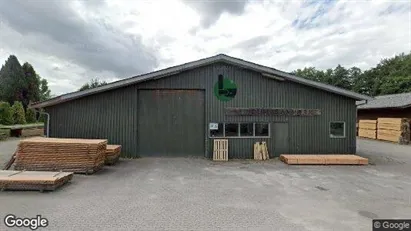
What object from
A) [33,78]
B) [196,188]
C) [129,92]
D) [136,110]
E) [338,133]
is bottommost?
[196,188]

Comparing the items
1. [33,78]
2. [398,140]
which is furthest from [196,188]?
[33,78]

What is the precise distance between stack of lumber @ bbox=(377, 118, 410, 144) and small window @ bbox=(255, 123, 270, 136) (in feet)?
43.9

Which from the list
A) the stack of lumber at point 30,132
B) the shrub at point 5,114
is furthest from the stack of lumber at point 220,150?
the shrub at point 5,114

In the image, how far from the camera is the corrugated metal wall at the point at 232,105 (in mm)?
13766

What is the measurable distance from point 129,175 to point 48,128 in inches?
246

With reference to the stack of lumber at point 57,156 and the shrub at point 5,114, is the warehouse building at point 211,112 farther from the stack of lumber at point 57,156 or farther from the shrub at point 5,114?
the shrub at point 5,114

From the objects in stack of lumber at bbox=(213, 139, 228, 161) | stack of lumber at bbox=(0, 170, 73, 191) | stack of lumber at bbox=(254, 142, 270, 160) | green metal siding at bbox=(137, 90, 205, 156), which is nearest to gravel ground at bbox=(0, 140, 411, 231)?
stack of lumber at bbox=(0, 170, 73, 191)

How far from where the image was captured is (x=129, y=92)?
13906 millimetres

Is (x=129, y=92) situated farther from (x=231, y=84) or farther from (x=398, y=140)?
(x=398, y=140)

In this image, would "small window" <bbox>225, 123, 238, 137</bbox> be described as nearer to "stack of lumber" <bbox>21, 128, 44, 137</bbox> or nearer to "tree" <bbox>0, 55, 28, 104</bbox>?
"stack of lumber" <bbox>21, 128, 44, 137</bbox>

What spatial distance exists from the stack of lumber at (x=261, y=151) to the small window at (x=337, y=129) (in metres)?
3.71

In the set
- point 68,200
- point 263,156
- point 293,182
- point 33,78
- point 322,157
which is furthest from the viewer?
point 33,78

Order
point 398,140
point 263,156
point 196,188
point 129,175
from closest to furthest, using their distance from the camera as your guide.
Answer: point 196,188
point 129,175
point 263,156
point 398,140

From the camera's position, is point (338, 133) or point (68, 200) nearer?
point (68, 200)
